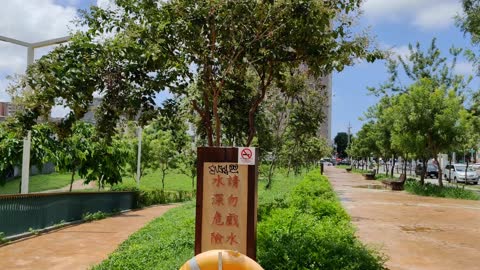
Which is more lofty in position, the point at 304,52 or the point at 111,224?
the point at 304,52

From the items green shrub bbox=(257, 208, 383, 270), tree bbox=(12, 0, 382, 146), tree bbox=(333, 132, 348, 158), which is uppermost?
tree bbox=(333, 132, 348, 158)

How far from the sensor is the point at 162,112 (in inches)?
262

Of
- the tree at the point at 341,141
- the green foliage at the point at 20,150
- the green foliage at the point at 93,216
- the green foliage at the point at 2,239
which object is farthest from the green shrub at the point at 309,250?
the tree at the point at 341,141

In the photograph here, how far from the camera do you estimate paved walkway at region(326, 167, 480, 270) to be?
8.95 m

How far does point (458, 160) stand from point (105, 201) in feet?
224

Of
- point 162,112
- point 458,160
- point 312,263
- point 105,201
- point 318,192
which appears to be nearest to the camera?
point 312,263

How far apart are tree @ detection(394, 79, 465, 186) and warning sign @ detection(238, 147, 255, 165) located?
19781 millimetres

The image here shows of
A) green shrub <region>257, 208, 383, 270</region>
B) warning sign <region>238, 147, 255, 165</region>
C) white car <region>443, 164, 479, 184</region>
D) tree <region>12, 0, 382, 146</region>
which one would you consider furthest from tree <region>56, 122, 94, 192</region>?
white car <region>443, 164, 479, 184</region>

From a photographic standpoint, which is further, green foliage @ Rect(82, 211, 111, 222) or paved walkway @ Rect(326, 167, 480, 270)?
green foliage @ Rect(82, 211, 111, 222)

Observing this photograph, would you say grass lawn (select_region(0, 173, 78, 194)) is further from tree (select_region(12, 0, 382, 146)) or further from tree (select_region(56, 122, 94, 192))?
tree (select_region(12, 0, 382, 146))

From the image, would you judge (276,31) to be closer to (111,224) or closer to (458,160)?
(111,224)

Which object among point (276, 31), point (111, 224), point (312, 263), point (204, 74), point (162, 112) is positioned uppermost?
point (276, 31)

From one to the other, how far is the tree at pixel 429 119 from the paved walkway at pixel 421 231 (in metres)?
3.81

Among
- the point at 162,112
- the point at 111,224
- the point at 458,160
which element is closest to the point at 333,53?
the point at 162,112
